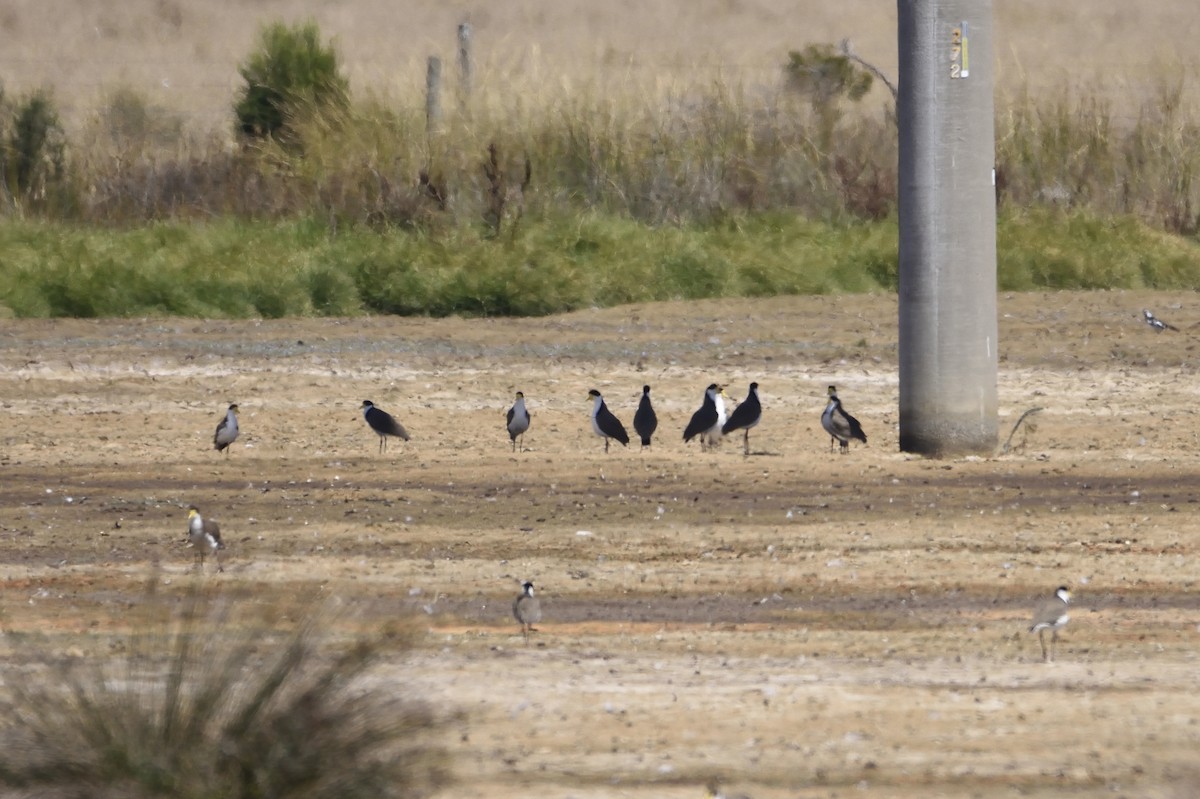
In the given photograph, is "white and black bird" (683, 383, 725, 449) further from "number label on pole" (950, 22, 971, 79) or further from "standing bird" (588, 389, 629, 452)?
"number label on pole" (950, 22, 971, 79)

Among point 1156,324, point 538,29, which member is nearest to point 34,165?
point 1156,324

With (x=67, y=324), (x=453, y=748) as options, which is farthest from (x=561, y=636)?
(x=67, y=324)

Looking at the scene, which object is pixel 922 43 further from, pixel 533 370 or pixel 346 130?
Answer: pixel 346 130

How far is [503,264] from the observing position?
23812 mm

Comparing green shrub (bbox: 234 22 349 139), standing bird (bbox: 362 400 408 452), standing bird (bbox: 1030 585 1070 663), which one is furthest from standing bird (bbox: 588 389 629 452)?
green shrub (bbox: 234 22 349 139)

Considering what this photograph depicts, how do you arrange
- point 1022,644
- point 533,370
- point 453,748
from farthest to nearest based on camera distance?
point 533,370
point 1022,644
point 453,748

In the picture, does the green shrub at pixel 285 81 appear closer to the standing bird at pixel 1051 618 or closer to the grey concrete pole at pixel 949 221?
the grey concrete pole at pixel 949 221

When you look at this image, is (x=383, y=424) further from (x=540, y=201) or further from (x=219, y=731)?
(x=540, y=201)

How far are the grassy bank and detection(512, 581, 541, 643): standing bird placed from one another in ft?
43.6

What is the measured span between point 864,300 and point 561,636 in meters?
14.0

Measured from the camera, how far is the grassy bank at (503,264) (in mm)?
23531

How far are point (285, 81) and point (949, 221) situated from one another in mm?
18966

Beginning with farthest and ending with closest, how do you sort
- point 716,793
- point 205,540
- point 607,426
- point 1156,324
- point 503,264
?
point 503,264 → point 1156,324 → point 607,426 → point 205,540 → point 716,793

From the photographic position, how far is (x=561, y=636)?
10.1m
